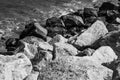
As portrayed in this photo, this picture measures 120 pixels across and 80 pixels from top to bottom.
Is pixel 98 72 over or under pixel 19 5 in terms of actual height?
over

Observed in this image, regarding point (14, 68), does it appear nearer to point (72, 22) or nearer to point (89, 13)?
point (72, 22)

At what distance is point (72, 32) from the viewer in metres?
19.9

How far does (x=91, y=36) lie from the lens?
13.9m

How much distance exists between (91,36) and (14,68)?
17.6ft

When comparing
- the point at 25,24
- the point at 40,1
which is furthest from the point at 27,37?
the point at 40,1

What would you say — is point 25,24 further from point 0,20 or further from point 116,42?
point 116,42

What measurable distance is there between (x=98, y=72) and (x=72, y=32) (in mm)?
12158

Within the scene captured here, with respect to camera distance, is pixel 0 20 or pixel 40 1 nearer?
pixel 0 20

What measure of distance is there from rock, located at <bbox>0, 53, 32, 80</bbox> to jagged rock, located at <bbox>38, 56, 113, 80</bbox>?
1862mm

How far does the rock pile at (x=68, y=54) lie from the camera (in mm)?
7809

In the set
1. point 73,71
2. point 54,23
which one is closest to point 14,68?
point 73,71

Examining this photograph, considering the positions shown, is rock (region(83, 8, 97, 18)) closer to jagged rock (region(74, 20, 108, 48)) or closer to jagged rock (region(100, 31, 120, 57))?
jagged rock (region(74, 20, 108, 48))

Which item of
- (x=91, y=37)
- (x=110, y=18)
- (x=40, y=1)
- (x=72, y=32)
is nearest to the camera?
(x=91, y=37)

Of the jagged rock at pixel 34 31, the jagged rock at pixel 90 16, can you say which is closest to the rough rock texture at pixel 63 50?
the jagged rock at pixel 34 31
